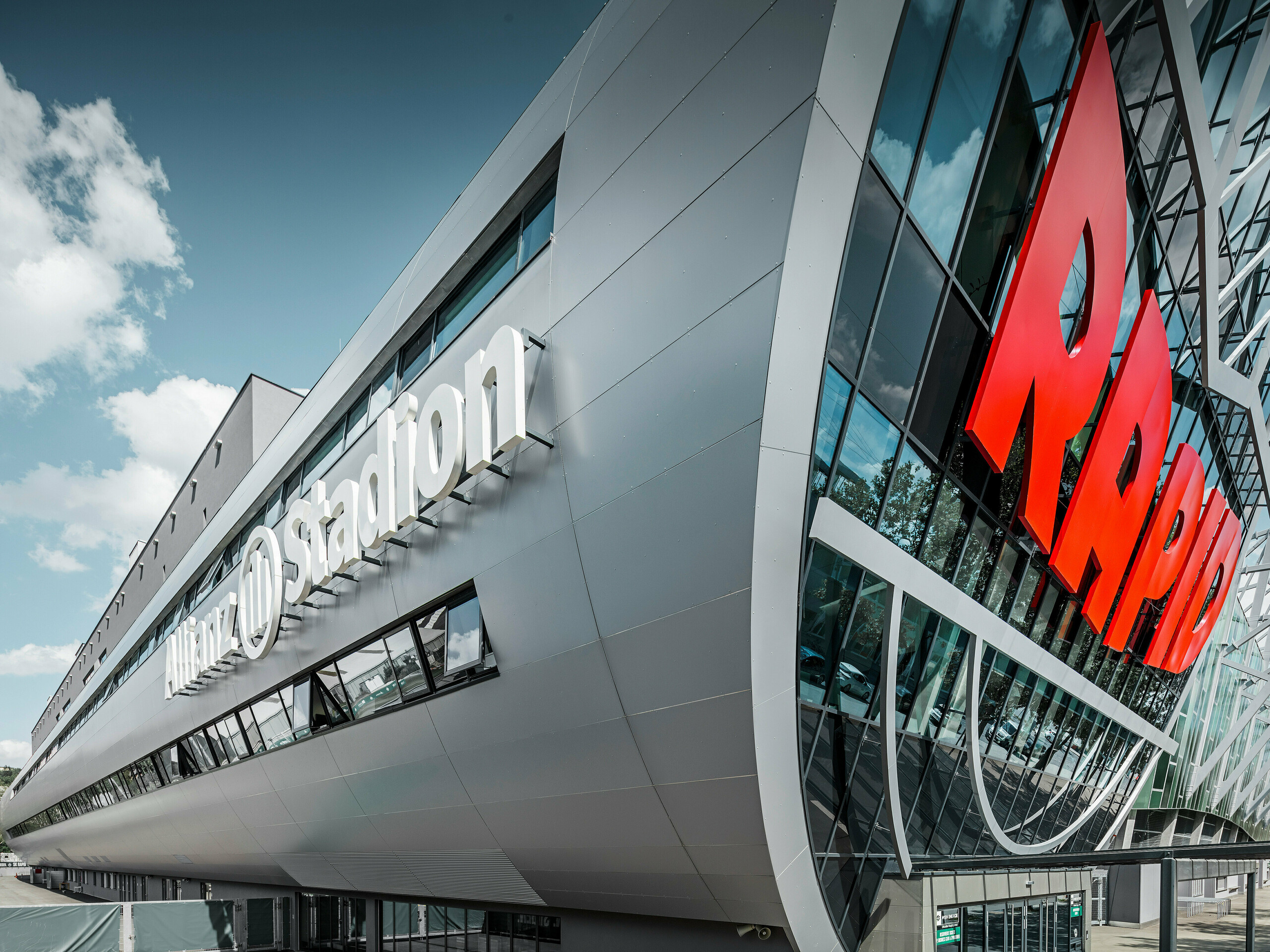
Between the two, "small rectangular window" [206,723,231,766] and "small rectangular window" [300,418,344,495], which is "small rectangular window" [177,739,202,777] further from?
"small rectangular window" [300,418,344,495]

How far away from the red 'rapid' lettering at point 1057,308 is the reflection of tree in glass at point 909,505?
2.49 ft

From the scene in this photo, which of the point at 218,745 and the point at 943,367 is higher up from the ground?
the point at 943,367

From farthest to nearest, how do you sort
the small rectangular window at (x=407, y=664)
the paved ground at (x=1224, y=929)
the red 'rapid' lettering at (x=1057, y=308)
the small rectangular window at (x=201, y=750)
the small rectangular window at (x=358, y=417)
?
the small rectangular window at (x=201, y=750), the small rectangular window at (x=358, y=417), the small rectangular window at (x=407, y=664), the red 'rapid' lettering at (x=1057, y=308), the paved ground at (x=1224, y=929)

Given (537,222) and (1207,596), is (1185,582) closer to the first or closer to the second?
(1207,596)

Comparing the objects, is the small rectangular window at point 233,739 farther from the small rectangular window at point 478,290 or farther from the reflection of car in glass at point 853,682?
the reflection of car in glass at point 853,682

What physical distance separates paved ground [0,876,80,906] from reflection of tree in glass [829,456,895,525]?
4714cm

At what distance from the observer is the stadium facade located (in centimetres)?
771

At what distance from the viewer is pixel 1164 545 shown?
1758 centimetres

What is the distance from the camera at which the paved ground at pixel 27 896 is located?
4588 cm

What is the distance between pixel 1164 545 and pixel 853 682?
39.8 feet

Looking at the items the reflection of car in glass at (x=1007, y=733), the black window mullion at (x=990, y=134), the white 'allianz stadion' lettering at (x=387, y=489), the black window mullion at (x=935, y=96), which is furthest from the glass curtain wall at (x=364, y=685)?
the reflection of car in glass at (x=1007, y=733)

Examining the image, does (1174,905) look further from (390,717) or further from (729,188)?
(390,717)

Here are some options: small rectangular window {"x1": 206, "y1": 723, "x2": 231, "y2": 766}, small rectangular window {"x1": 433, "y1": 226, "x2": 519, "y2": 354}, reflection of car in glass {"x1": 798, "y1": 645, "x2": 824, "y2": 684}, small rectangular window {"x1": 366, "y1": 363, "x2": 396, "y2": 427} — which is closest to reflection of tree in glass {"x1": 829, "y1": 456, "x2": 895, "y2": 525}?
reflection of car in glass {"x1": 798, "y1": 645, "x2": 824, "y2": 684}

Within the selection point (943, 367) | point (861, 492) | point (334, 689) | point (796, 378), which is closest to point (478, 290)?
point (796, 378)
